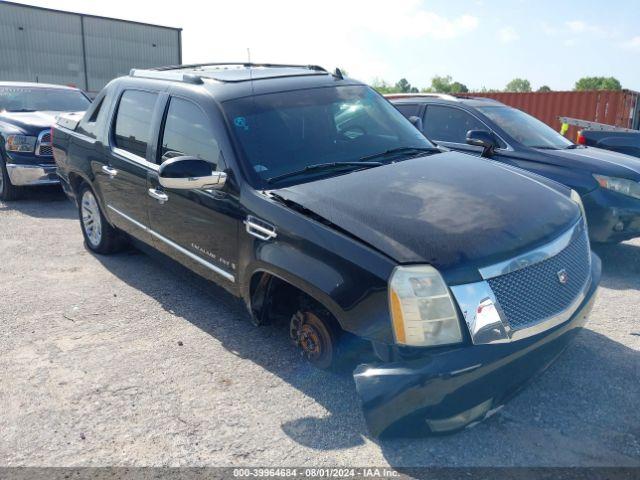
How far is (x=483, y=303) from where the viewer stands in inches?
98.0

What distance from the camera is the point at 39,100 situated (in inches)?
384

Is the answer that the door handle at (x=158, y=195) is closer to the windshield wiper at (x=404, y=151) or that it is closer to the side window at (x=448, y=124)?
the windshield wiper at (x=404, y=151)

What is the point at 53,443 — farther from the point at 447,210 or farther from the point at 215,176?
the point at 447,210

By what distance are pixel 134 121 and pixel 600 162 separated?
4.47m

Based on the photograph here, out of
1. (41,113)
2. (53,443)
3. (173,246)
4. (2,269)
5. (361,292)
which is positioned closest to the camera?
(361,292)

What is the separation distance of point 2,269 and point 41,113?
184 inches

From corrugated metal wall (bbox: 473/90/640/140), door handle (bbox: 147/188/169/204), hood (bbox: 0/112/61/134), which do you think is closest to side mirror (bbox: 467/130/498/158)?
door handle (bbox: 147/188/169/204)

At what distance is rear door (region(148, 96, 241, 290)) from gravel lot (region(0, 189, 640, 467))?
240 mm

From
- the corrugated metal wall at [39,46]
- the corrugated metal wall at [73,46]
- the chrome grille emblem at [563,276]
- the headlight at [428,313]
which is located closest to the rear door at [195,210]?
the headlight at [428,313]

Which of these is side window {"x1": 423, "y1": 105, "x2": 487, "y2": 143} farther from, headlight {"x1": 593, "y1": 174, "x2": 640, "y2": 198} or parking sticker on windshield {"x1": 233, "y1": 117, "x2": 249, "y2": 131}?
parking sticker on windshield {"x1": 233, "y1": 117, "x2": 249, "y2": 131}

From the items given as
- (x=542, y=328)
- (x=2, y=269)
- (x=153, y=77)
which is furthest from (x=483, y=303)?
(x=2, y=269)

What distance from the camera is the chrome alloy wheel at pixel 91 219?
554 centimetres

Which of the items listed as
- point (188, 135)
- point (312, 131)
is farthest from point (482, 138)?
point (188, 135)

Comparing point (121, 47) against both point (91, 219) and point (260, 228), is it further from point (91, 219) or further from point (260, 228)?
point (260, 228)
